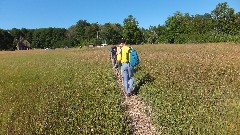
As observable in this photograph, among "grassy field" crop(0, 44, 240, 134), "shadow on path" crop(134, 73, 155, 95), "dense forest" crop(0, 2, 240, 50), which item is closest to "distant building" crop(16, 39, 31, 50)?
"dense forest" crop(0, 2, 240, 50)

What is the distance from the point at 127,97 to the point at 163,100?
245 cm

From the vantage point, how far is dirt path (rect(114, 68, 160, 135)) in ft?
24.1

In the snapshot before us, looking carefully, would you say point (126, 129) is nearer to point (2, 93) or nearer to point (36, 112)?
point (36, 112)

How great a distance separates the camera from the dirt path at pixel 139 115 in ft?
24.1

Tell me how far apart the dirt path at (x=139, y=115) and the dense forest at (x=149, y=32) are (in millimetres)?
49525

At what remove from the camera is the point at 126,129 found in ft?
22.9

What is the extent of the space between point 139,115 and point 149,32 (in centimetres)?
11475

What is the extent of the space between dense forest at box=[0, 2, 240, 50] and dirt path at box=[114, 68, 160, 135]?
4953 centimetres

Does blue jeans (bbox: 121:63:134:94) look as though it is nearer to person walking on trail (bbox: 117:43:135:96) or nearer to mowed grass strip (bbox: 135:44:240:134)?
person walking on trail (bbox: 117:43:135:96)

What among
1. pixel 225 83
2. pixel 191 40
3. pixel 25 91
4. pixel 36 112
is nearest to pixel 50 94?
pixel 25 91

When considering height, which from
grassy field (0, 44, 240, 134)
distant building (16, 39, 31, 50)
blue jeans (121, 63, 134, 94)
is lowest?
distant building (16, 39, 31, 50)

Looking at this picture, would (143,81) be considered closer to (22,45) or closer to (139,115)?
(139,115)

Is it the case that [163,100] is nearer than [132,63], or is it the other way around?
[163,100]

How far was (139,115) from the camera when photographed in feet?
28.0
